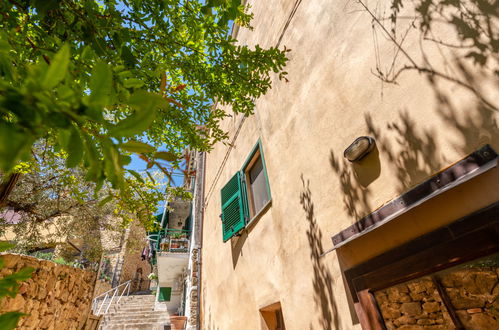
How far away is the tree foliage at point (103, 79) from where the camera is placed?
49 centimetres

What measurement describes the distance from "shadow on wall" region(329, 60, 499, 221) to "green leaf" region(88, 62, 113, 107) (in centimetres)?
215

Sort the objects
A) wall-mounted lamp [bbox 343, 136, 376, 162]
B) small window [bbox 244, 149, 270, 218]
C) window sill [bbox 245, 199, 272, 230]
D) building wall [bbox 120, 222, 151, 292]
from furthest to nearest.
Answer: building wall [bbox 120, 222, 151, 292], small window [bbox 244, 149, 270, 218], window sill [bbox 245, 199, 272, 230], wall-mounted lamp [bbox 343, 136, 376, 162]

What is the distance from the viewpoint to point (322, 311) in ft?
9.01

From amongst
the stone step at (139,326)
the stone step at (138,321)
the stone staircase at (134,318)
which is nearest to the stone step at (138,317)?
the stone staircase at (134,318)

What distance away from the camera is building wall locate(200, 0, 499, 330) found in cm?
189

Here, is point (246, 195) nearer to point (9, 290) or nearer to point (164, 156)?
point (164, 156)

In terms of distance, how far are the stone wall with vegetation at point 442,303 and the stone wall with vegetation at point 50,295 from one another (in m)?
5.13

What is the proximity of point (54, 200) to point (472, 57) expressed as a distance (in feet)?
31.6

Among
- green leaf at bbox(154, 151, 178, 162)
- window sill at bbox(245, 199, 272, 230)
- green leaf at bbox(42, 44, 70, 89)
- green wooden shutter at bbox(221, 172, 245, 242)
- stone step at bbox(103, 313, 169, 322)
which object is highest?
green wooden shutter at bbox(221, 172, 245, 242)

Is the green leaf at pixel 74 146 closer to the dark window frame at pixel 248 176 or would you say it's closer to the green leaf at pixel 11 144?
the green leaf at pixel 11 144

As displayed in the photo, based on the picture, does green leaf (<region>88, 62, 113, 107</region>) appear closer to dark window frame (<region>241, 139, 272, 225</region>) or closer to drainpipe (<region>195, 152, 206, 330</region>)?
dark window frame (<region>241, 139, 272, 225</region>)

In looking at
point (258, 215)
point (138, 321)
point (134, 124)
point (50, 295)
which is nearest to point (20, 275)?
point (134, 124)

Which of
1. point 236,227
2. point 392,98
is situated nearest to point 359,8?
point 392,98

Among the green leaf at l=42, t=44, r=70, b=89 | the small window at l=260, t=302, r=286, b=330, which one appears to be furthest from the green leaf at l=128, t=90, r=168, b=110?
the small window at l=260, t=302, r=286, b=330
